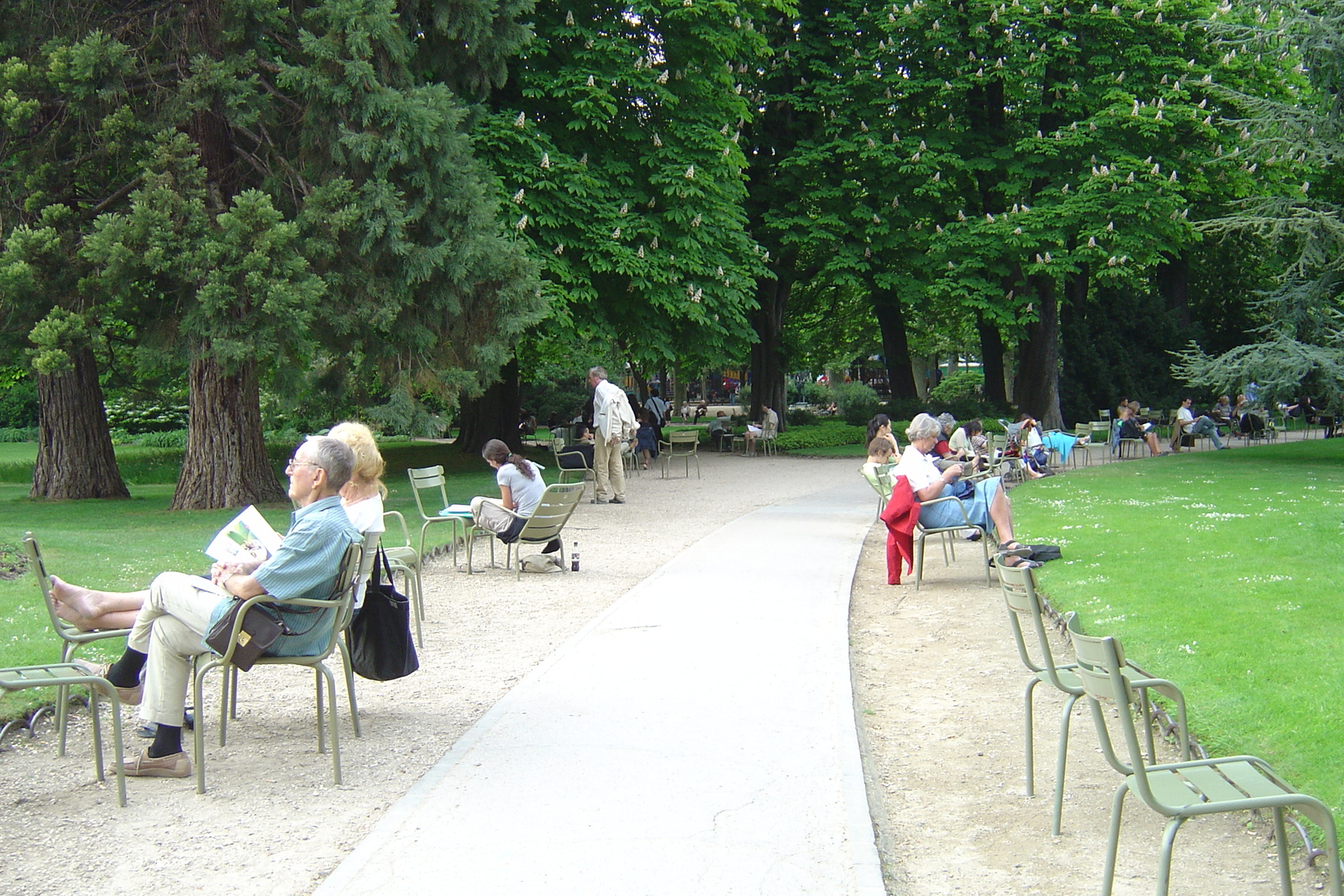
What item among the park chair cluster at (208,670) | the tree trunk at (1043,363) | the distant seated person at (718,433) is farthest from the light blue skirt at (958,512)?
→ the tree trunk at (1043,363)

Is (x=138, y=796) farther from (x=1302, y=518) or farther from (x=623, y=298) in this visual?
(x=623, y=298)

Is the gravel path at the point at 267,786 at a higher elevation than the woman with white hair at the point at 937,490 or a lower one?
lower

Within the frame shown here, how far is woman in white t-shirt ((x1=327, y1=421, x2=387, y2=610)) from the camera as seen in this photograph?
6.70 m

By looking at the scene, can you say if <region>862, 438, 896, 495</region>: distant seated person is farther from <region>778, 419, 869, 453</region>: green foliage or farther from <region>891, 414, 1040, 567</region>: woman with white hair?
<region>778, 419, 869, 453</region>: green foliage

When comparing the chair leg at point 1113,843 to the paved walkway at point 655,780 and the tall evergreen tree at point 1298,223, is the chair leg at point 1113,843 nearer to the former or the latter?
the paved walkway at point 655,780

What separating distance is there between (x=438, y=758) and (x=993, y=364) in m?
31.1

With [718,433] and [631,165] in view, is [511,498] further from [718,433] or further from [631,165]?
[718,433]

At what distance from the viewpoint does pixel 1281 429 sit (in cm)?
3123

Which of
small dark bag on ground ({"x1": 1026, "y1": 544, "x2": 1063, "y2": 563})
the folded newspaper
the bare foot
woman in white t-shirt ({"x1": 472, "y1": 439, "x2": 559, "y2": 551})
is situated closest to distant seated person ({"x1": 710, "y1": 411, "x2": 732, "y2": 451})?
woman in white t-shirt ({"x1": 472, "y1": 439, "x2": 559, "y2": 551})

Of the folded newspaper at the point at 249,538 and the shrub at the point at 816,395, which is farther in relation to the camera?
the shrub at the point at 816,395

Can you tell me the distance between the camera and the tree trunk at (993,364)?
33719mm

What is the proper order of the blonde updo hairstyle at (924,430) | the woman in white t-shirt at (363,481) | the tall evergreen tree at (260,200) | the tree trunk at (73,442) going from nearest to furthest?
the woman in white t-shirt at (363,481)
the blonde updo hairstyle at (924,430)
the tall evergreen tree at (260,200)
the tree trunk at (73,442)

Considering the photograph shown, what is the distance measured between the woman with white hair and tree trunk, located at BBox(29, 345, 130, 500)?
13.7m

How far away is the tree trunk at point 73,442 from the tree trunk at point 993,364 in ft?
75.3
